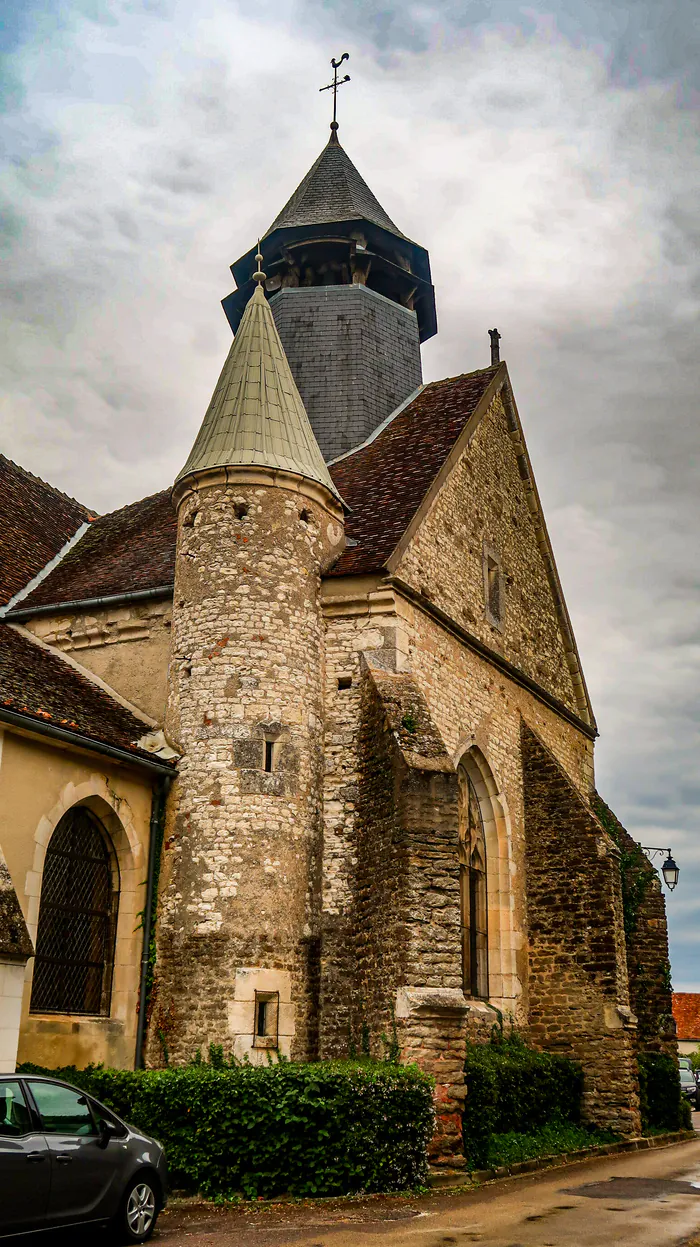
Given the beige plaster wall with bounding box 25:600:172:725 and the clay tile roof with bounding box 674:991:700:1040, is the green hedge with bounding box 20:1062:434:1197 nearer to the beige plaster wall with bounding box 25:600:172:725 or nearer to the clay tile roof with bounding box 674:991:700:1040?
the beige plaster wall with bounding box 25:600:172:725

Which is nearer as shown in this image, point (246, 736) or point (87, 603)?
point (246, 736)

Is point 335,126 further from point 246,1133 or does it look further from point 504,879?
point 246,1133

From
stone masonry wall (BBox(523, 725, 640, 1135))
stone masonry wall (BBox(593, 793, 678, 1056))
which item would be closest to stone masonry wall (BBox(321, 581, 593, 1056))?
stone masonry wall (BBox(523, 725, 640, 1135))

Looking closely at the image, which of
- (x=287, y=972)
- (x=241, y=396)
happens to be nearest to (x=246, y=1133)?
(x=287, y=972)

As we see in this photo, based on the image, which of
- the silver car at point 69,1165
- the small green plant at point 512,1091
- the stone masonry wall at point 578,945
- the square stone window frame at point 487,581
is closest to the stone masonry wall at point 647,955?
the stone masonry wall at point 578,945

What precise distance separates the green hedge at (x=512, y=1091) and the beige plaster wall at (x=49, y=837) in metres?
3.80

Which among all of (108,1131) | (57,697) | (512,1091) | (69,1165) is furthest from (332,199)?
(69,1165)

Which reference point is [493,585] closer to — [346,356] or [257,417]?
[257,417]

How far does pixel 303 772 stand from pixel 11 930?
4.53 m

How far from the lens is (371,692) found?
45.9ft

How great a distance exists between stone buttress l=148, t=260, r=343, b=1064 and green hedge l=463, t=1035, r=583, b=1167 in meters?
1.95

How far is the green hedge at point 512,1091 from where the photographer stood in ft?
39.9

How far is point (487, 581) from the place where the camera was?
60.0ft

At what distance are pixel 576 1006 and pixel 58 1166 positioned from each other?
10.7m
